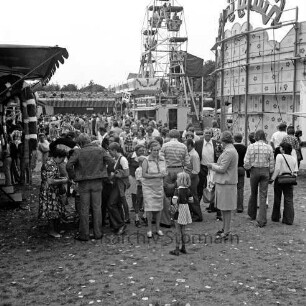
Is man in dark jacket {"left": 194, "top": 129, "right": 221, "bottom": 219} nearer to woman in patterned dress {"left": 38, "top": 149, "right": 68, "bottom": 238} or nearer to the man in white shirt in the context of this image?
the man in white shirt

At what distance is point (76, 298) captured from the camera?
200 inches

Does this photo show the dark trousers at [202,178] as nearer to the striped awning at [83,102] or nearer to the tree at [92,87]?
the striped awning at [83,102]

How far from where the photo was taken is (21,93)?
29.1 feet

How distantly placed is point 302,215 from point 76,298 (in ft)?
18.6

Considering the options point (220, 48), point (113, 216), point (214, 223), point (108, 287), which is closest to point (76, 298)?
point (108, 287)

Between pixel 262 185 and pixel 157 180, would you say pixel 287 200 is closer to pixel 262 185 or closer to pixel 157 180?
pixel 262 185

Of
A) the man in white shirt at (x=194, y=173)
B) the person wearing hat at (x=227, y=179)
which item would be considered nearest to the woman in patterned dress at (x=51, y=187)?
the man in white shirt at (x=194, y=173)

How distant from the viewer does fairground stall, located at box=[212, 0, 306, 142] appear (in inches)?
653

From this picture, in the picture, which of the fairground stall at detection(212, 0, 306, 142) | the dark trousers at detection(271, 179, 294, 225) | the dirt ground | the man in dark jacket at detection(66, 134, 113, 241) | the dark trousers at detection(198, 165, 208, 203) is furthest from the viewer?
the fairground stall at detection(212, 0, 306, 142)

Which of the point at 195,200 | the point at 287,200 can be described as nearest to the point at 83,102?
the point at 195,200

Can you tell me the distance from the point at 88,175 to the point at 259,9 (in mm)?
13894

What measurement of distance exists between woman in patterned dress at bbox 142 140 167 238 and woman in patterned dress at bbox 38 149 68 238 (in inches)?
53.4

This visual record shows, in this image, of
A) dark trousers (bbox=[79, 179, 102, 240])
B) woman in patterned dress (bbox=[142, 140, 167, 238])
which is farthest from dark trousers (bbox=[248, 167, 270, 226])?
dark trousers (bbox=[79, 179, 102, 240])

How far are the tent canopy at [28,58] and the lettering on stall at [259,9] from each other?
11.2m
